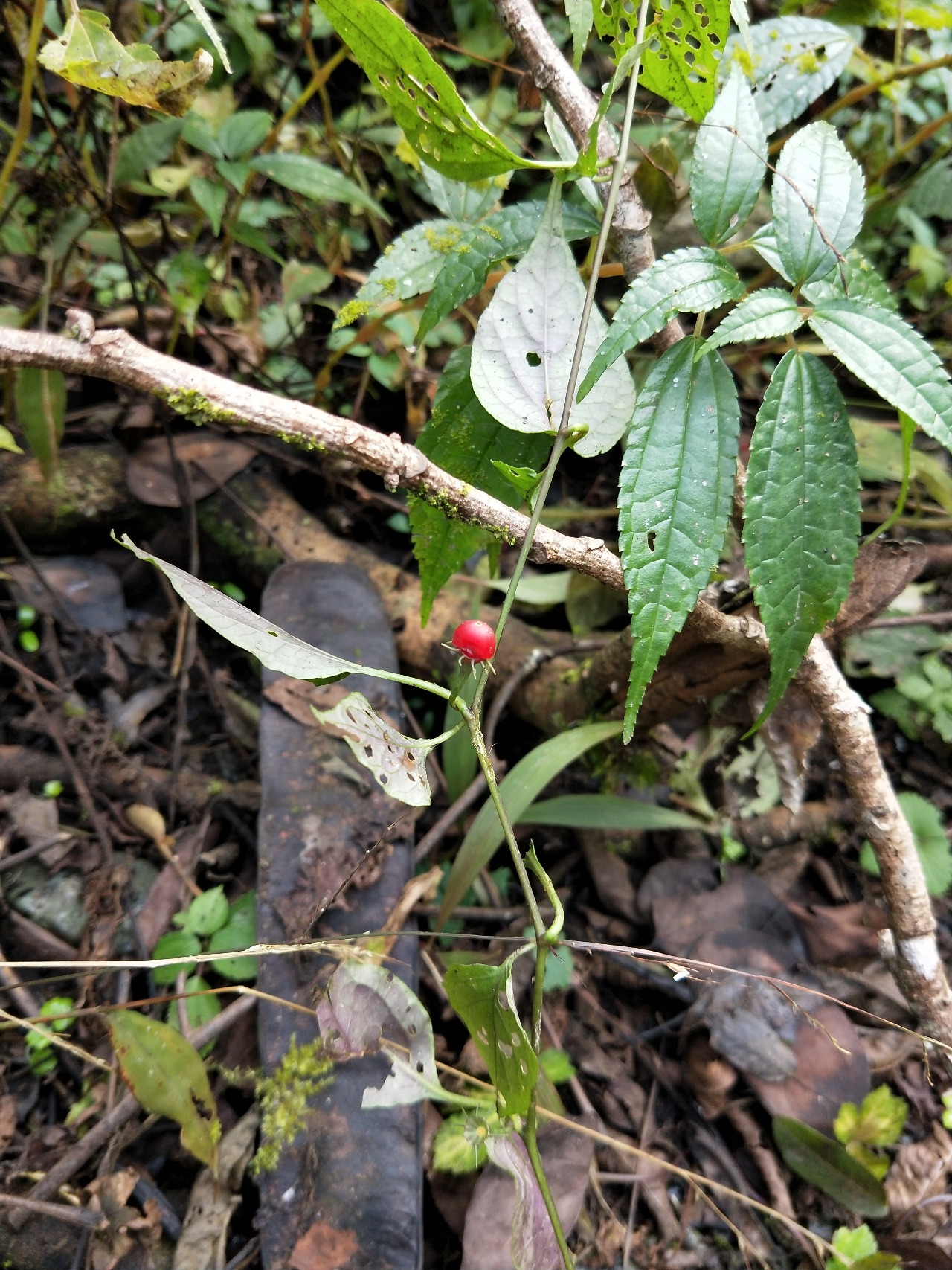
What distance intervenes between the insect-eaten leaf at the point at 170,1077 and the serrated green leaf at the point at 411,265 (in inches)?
40.8

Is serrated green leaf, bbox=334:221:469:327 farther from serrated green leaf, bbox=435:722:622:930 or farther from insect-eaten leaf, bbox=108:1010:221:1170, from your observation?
insect-eaten leaf, bbox=108:1010:221:1170

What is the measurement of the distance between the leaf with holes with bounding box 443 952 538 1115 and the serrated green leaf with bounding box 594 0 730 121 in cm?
102

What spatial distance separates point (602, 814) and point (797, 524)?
0.71m

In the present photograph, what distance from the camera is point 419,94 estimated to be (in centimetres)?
78

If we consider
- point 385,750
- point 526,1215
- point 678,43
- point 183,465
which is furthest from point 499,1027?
point 183,465

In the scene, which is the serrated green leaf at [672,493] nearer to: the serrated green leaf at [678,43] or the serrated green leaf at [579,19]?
the serrated green leaf at [678,43]

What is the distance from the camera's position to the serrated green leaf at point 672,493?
2.74 feet

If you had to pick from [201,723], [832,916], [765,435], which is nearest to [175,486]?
[201,723]

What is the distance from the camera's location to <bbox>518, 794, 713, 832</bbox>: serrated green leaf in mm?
1377

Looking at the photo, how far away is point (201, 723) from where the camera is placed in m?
1.58

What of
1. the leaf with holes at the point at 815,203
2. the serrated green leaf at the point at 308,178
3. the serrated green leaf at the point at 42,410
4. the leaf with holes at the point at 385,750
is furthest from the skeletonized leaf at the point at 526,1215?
the serrated green leaf at the point at 308,178

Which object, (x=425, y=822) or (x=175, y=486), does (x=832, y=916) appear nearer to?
(x=425, y=822)

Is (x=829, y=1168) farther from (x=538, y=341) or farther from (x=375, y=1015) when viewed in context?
(x=538, y=341)

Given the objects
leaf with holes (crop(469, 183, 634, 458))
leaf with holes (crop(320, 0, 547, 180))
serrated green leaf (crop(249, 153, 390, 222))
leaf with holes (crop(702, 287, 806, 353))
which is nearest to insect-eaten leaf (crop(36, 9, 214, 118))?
leaf with holes (crop(320, 0, 547, 180))
